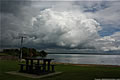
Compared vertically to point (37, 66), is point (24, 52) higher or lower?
lower

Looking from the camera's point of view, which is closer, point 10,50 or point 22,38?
point 22,38

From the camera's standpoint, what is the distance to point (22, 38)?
97.6 ft

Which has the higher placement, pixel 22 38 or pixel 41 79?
pixel 22 38

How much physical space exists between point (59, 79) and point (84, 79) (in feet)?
5.45

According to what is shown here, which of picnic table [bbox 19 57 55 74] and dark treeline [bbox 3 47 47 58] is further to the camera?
dark treeline [bbox 3 47 47 58]

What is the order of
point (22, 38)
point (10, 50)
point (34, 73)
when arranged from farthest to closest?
1. point (10, 50)
2. point (22, 38)
3. point (34, 73)

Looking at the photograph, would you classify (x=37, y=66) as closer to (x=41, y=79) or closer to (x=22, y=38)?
(x=41, y=79)

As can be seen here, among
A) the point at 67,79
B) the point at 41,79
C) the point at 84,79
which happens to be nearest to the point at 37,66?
the point at 41,79

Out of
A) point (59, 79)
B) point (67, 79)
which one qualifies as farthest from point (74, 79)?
point (59, 79)

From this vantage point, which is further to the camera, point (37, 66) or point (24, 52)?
point (24, 52)

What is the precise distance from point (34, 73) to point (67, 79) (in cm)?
326

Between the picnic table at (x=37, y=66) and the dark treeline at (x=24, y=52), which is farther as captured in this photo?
the dark treeline at (x=24, y=52)

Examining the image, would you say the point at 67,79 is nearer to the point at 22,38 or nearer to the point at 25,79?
the point at 25,79

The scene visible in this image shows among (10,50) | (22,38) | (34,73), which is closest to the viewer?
(34,73)
